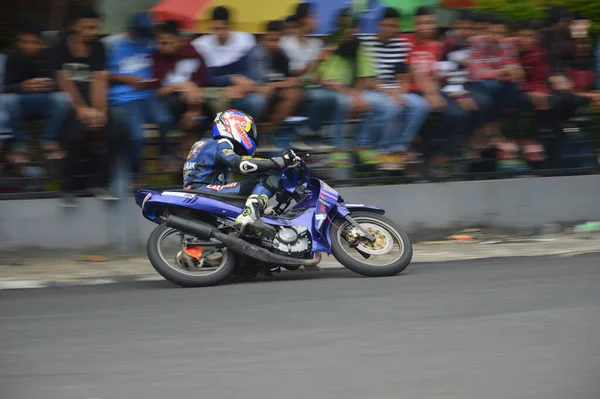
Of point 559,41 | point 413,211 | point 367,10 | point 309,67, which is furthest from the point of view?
point 367,10

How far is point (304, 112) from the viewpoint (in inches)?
446

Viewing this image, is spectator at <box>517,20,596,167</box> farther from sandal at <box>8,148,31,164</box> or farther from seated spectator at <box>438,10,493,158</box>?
sandal at <box>8,148,31,164</box>

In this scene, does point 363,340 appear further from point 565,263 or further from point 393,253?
point 565,263

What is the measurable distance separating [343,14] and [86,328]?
626cm

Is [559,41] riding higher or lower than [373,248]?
higher

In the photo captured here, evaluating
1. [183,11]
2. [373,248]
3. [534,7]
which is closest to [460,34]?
[534,7]

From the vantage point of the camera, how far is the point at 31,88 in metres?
10.5

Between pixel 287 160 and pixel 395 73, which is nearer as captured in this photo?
pixel 287 160

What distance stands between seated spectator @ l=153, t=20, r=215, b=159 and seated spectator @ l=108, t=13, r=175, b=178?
87 millimetres

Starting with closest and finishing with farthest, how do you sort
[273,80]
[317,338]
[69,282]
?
[317,338], [69,282], [273,80]

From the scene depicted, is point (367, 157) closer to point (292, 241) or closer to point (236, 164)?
point (292, 241)

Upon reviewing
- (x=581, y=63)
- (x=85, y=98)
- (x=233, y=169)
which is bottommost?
(x=233, y=169)

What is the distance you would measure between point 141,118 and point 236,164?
2244 millimetres

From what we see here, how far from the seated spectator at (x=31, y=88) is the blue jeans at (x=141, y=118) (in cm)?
62
